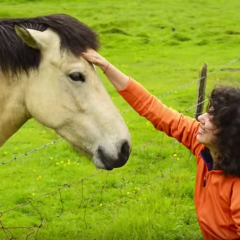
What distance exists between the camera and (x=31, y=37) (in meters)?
2.83

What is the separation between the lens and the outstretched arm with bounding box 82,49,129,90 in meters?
2.99

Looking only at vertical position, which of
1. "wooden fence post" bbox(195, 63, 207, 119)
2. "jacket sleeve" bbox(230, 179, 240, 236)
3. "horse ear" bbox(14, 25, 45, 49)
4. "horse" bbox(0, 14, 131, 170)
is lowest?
"wooden fence post" bbox(195, 63, 207, 119)

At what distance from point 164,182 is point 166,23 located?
20770 mm

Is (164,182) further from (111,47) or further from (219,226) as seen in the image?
(111,47)

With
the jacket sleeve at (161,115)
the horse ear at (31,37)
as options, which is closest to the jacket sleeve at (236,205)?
the jacket sleeve at (161,115)

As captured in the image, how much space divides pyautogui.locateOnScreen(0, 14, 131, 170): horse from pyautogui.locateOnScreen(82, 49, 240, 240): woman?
0.13 meters

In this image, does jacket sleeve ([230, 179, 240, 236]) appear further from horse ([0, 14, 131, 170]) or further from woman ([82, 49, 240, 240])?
horse ([0, 14, 131, 170])

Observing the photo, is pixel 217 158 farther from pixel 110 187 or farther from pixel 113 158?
pixel 110 187

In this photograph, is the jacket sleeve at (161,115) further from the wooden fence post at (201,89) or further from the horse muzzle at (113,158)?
the wooden fence post at (201,89)

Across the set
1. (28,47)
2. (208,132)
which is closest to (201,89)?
(208,132)

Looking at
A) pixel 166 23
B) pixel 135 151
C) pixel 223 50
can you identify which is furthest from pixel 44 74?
pixel 166 23

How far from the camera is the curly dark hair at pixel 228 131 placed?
2852mm

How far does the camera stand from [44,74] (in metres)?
2.97

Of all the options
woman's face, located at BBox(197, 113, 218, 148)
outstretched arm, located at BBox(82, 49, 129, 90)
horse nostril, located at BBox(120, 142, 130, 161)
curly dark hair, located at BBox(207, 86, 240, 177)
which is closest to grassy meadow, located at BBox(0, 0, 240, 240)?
outstretched arm, located at BBox(82, 49, 129, 90)
